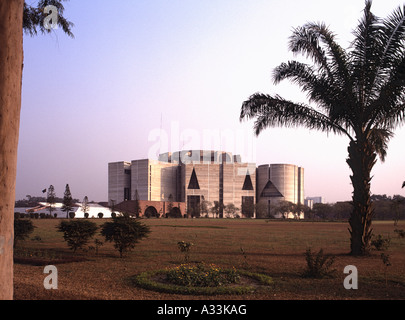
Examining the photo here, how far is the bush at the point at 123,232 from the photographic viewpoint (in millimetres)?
15820

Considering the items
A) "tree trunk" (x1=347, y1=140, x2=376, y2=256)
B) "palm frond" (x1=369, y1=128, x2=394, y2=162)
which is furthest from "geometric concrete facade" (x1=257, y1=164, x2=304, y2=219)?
"tree trunk" (x1=347, y1=140, x2=376, y2=256)

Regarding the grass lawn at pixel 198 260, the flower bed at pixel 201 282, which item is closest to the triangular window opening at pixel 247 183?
the grass lawn at pixel 198 260

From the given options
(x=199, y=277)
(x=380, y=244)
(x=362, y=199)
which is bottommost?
(x=380, y=244)

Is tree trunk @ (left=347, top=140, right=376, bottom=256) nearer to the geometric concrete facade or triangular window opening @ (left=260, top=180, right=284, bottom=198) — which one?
the geometric concrete facade

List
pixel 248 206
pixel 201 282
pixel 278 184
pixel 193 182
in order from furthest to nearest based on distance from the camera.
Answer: pixel 278 184, pixel 193 182, pixel 248 206, pixel 201 282

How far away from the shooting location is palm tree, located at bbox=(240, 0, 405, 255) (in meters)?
15.9

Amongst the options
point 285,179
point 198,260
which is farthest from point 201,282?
point 285,179

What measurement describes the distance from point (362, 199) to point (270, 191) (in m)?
124

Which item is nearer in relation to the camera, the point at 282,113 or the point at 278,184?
the point at 282,113

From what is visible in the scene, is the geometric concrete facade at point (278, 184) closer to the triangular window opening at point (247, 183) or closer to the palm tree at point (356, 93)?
the triangular window opening at point (247, 183)

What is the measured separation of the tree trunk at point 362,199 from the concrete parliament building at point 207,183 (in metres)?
104

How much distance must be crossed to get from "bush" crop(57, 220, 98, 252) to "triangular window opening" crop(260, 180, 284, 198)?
123m

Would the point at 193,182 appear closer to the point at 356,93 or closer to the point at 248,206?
the point at 248,206

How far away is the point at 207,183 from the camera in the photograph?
132m
